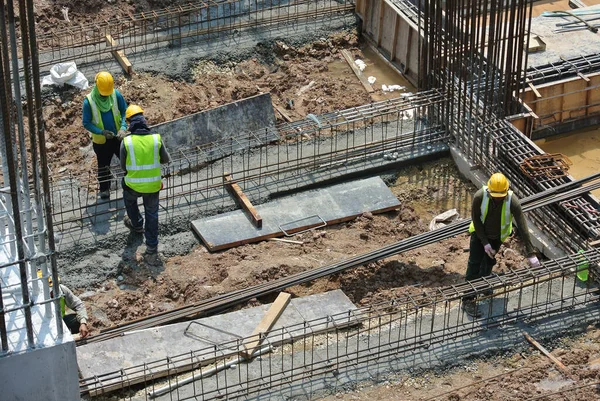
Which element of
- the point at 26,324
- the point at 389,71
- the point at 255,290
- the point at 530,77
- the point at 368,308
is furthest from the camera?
the point at 389,71

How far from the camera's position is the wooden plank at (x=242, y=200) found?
14.1 metres

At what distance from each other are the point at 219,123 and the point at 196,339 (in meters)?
4.62

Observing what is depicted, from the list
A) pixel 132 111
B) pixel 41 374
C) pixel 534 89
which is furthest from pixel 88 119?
pixel 534 89

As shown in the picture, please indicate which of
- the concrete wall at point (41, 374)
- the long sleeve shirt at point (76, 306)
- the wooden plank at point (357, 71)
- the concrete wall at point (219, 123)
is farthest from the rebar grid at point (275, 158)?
the concrete wall at point (41, 374)

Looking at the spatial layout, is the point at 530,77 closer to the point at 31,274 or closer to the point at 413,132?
the point at 413,132

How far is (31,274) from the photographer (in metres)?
10.1

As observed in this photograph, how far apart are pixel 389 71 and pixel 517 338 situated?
295 inches

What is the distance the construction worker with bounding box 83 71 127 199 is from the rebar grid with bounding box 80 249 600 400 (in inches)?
146

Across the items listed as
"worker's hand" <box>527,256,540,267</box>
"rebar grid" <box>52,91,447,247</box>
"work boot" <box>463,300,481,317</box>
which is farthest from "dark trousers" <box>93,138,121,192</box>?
"worker's hand" <box>527,256,540,267</box>

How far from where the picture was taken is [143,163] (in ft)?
43.1

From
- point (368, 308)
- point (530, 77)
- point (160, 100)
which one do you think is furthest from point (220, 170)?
point (530, 77)

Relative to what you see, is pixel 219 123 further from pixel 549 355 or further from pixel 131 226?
pixel 549 355

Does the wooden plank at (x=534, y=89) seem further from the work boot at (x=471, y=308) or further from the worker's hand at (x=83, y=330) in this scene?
the worker's hand at (x=83, y=330)

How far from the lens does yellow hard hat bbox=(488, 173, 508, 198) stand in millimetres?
12023
